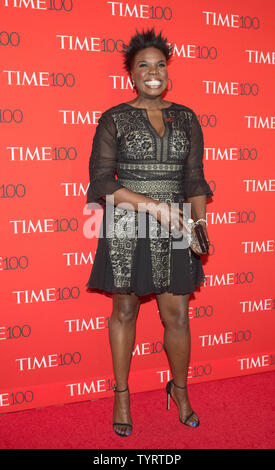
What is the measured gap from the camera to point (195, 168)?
6.64 feet

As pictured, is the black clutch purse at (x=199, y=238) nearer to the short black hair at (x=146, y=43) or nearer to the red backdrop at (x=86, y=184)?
the red backdrop at (x=86, y=184)

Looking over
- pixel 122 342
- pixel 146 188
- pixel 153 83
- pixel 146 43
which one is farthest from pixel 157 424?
pixel 146 43

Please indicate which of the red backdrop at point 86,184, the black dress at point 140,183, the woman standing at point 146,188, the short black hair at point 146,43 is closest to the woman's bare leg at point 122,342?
the woman standing at point 146,188

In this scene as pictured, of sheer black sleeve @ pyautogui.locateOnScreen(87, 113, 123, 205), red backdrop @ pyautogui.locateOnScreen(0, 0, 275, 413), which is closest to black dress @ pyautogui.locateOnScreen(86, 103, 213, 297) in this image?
sheer black sleeve @ pyautogui.locateOnScreen(87, 113, 123, 205)

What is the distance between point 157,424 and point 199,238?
0.91 metres

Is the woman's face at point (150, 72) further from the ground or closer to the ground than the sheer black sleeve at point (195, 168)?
further from the ground

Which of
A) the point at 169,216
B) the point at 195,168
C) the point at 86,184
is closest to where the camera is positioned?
the point at 169,216

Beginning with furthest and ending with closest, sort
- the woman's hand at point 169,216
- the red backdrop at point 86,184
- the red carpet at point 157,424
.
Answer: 1. the red backdrop at point 86,184
2. the red carpet at point 157,424
3. the woman's hand at point 169,216

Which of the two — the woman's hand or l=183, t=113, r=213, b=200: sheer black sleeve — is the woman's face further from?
the woman's hand

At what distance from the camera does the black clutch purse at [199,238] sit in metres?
1.85

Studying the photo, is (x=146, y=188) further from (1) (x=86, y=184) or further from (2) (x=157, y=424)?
(2) (x=157, y=424)

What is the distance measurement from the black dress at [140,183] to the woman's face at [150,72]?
0.30 feet

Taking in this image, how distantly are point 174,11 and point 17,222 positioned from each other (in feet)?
4.26
